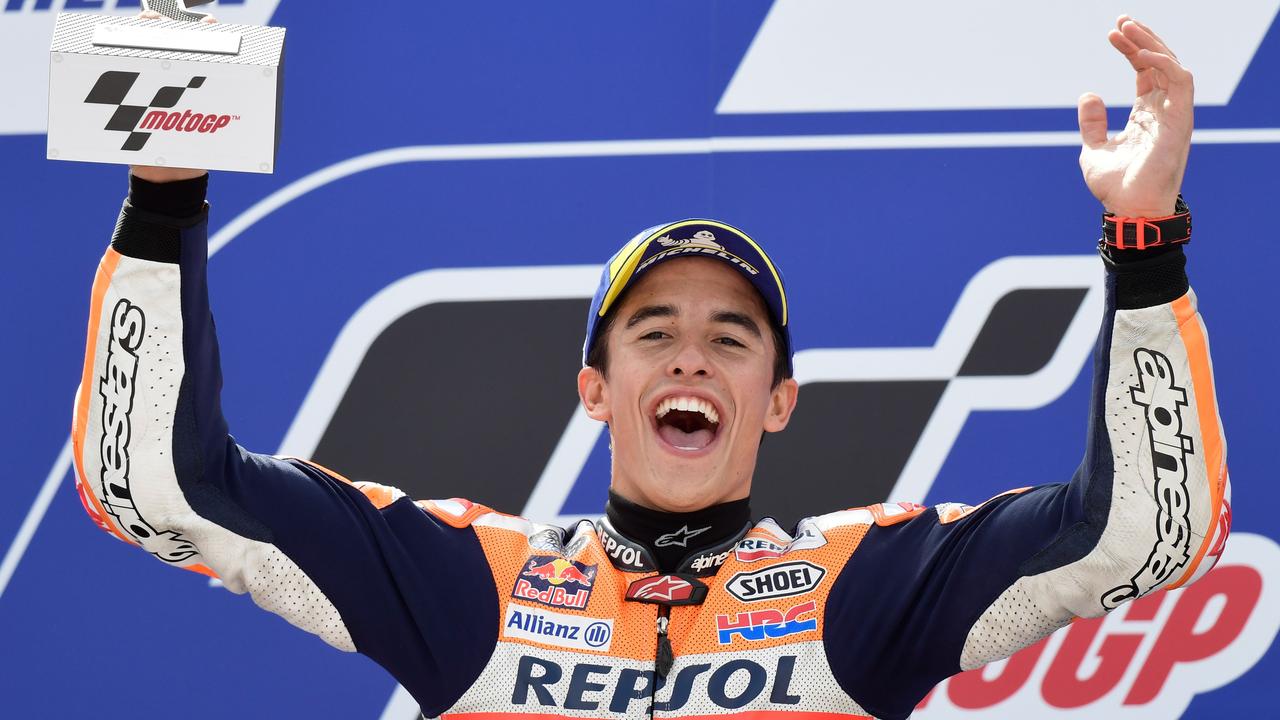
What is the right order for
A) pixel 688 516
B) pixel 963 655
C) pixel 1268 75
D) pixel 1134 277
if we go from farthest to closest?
pixel 1268 75, pixel 688 516, pixel 963 655, pixel 1134 277

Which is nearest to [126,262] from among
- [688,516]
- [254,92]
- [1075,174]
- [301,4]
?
[254,92]

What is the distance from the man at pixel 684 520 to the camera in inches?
57.6

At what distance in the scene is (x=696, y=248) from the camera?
1894 mm

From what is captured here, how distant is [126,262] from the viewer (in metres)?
1.50

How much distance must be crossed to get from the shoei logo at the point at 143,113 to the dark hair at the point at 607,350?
0.66m

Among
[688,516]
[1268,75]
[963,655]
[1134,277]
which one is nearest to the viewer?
[1134,277]

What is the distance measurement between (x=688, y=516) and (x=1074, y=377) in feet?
2.69

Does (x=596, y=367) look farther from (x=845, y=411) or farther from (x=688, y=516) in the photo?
(x=845, y=411)

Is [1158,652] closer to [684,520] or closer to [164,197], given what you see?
[684,520]

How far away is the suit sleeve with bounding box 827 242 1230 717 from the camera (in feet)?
4.75

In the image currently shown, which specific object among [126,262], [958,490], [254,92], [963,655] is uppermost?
[254,92]

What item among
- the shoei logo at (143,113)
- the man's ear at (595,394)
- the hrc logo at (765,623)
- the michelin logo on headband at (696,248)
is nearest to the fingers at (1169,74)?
the michelin logo on headband at (696,248)

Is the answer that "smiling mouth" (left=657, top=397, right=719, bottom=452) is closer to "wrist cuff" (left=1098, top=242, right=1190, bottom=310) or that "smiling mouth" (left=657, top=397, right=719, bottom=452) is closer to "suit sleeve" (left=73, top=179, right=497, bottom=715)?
"suit sleeve" (left=73, top=179, right=497, bottom=715)

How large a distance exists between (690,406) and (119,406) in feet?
2.35
